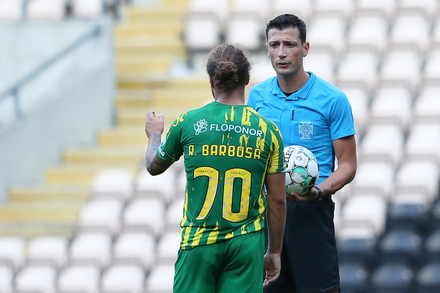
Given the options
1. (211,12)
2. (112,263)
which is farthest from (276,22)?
(211,12)

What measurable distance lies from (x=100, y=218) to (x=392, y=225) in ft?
9.37

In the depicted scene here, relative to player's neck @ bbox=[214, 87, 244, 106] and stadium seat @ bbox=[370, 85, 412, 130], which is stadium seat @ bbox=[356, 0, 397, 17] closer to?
stadium seat @ bbox=[370, 85, 412, 130]

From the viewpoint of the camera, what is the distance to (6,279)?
770 centimetres

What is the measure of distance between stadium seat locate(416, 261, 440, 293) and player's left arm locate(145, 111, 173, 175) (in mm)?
4172

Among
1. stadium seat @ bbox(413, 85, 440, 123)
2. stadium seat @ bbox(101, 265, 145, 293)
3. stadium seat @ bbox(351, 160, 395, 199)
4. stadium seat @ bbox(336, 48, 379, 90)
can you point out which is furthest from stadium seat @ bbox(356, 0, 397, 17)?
stadium seat @ bbox(101, 265, 145, 293)

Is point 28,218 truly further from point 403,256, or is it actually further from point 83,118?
point 403,256

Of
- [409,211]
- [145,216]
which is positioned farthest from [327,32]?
[145,216]

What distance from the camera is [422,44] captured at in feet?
30.3

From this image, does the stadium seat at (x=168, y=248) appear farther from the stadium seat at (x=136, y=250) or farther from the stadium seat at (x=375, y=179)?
the stadium seat at (x=375, y=179)

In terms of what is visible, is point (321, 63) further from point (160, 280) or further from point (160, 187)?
point (160, 280)

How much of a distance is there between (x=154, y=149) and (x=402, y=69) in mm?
5843

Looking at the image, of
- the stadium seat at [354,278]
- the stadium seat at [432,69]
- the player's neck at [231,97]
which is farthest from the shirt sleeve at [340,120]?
the stadium seat at [432,69]

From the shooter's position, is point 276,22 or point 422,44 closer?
point 276,22

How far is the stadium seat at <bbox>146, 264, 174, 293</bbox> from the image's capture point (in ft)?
23.6
